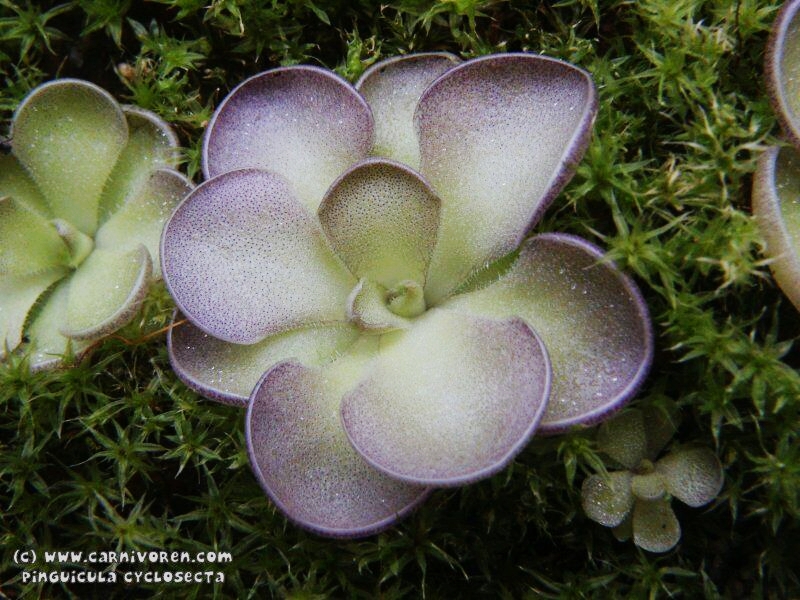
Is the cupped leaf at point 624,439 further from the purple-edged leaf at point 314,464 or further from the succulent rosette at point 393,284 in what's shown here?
the purple-edged leaf at point 314,464

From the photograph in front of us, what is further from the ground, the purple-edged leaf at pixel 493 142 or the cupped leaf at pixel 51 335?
the purple-edged leaf at pixel 493 142

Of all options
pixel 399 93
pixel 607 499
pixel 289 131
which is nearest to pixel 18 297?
pixel 289 131

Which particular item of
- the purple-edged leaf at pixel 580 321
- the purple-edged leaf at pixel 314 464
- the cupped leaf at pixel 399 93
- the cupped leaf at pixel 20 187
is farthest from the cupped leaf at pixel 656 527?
the cupped leaf at pixel 20 187

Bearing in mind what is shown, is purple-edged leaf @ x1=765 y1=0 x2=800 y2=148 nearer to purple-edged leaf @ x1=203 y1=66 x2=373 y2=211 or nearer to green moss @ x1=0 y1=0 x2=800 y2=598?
green moss @ x1=0 y1=0 x2=800 y2=598

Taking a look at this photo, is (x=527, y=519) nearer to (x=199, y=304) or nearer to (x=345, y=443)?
(x=345, y=443)

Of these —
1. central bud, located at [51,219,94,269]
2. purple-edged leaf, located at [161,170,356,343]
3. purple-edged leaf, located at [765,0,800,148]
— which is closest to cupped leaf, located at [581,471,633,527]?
purple-edged leaf, located at [161,170,356,343]
